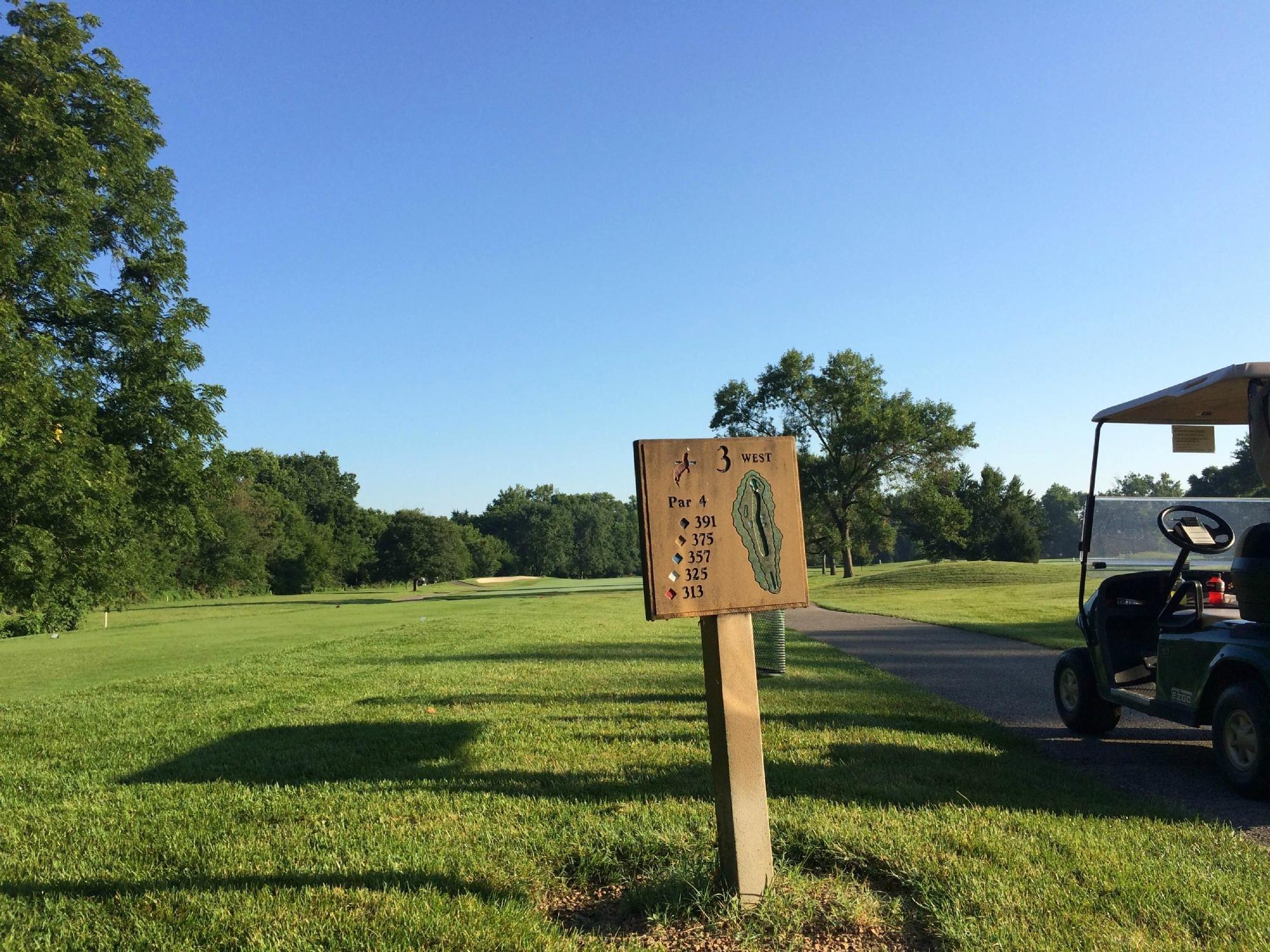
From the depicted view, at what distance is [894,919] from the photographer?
341 cm

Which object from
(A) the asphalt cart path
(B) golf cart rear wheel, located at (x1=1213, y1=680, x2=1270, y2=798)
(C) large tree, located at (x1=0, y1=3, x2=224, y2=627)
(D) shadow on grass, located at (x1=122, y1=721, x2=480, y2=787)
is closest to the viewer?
(B) golf cart rear wheel, located at (x1=1213, y1=680, x2=1270, y2=798)

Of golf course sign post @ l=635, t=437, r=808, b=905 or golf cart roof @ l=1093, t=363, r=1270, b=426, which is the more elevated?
golf cart roof @ l=1093, t=363, r=1270, b=426

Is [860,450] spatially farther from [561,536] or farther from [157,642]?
[561,536]

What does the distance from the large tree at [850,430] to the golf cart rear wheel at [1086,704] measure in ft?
167

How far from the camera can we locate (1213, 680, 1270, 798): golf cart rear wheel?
4949 millimetres

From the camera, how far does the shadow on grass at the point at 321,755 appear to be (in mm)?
6090

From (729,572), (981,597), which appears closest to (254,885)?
(729,572)

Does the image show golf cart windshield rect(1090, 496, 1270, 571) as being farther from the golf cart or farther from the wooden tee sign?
the wooden tee sign

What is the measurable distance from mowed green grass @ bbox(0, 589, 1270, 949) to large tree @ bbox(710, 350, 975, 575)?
51498 mm

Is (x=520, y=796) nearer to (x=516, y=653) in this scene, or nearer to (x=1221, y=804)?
(x=1221, y=804)

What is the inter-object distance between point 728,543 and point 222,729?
6.44 m

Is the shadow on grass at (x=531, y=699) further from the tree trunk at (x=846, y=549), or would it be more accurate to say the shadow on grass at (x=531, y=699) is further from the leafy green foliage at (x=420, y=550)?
the leafy green foliage at (x=420, y=550)

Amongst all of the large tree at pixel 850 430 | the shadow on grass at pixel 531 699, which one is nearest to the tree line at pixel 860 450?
the large tree at pixel 850 430

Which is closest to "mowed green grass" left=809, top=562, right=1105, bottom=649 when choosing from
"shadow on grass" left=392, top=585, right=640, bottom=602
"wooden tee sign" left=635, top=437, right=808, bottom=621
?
"wooden tee sign" left=635, top=437, right=808, bottom=621
